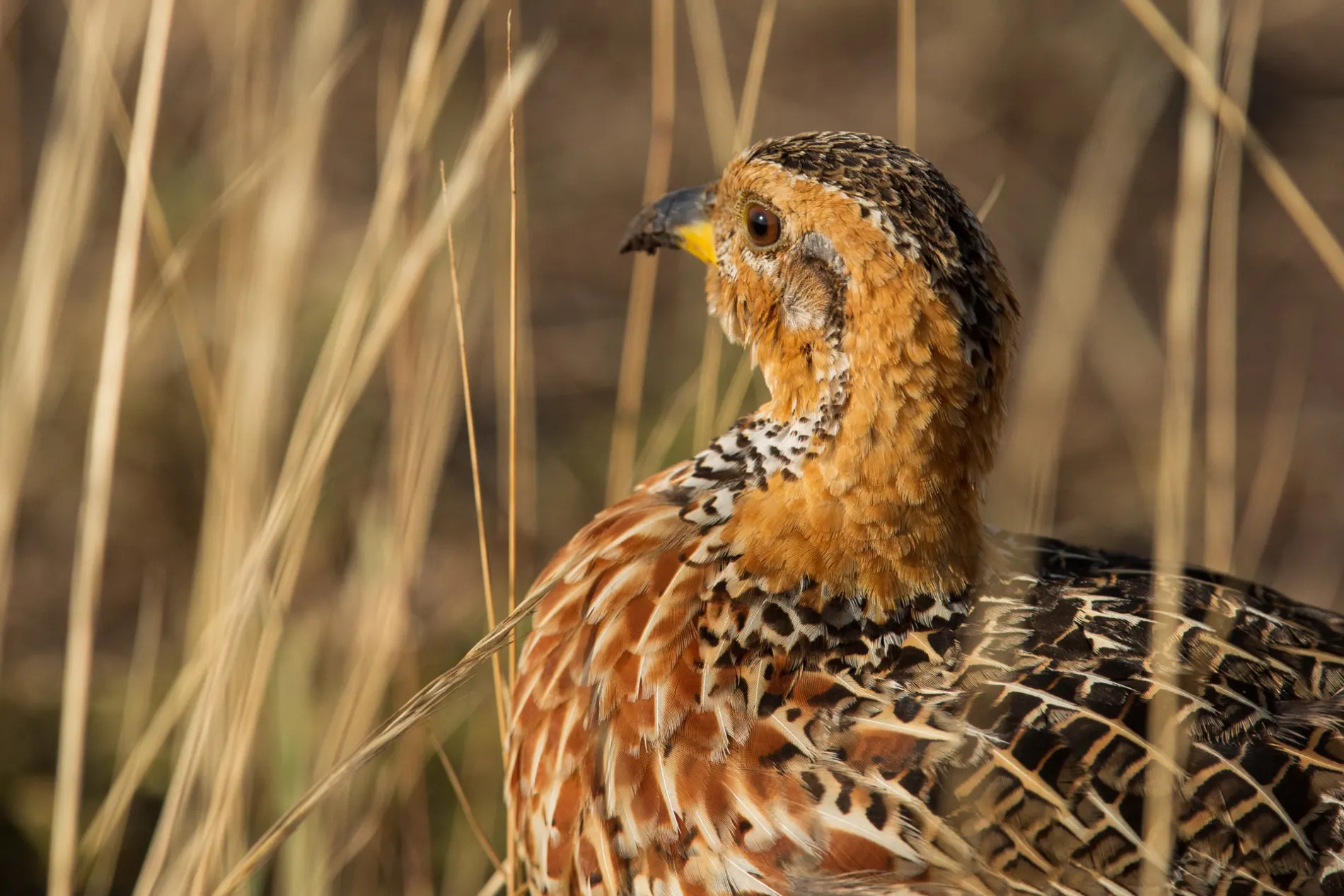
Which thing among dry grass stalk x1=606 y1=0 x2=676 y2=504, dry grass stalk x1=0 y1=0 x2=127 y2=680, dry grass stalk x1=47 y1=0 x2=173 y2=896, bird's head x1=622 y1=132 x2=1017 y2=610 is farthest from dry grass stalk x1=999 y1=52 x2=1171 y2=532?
dry grass stalk x1=0 y1=0 x2=127 y2=680

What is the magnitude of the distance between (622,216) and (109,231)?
2.25 metres

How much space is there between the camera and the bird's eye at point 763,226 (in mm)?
2689

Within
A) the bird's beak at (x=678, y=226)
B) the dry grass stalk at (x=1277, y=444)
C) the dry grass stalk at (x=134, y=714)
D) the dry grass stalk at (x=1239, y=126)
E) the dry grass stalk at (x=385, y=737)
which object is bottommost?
the dry grass stalk at (x=134, y=714)

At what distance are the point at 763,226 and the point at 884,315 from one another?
369 mm

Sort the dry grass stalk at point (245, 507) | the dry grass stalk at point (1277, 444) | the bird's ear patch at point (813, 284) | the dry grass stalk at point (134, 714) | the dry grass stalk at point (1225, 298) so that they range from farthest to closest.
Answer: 1. the dry grass stalk at point (1277, 444)
2. the dry grass stalk at point (134, 714)
3. the bird's ear patch at point (813, 284)
4. the dry grass stalk at point (245, 507)
5. the dry grass stalk at point (1225, 298)

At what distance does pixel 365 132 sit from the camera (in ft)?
21.7

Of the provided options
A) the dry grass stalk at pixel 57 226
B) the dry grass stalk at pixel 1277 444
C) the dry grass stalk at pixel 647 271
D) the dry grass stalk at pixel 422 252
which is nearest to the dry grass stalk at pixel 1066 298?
the dry grass stalk at pixel 1277 444

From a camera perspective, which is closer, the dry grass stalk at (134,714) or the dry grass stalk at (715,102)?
the dry grass stalk at (715,102)

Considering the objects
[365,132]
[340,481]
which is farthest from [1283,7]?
[340,481]

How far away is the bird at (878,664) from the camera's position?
228 cm

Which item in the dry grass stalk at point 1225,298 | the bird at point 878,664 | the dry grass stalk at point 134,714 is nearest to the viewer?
the dry grass stalk at point 1225,298

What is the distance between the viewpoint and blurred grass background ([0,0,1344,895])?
8.80ft

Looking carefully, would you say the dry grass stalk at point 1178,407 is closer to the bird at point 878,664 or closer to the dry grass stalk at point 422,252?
the bird at point 878,664

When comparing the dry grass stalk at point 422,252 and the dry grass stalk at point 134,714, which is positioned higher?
the dry grass stalk at point 422,252
